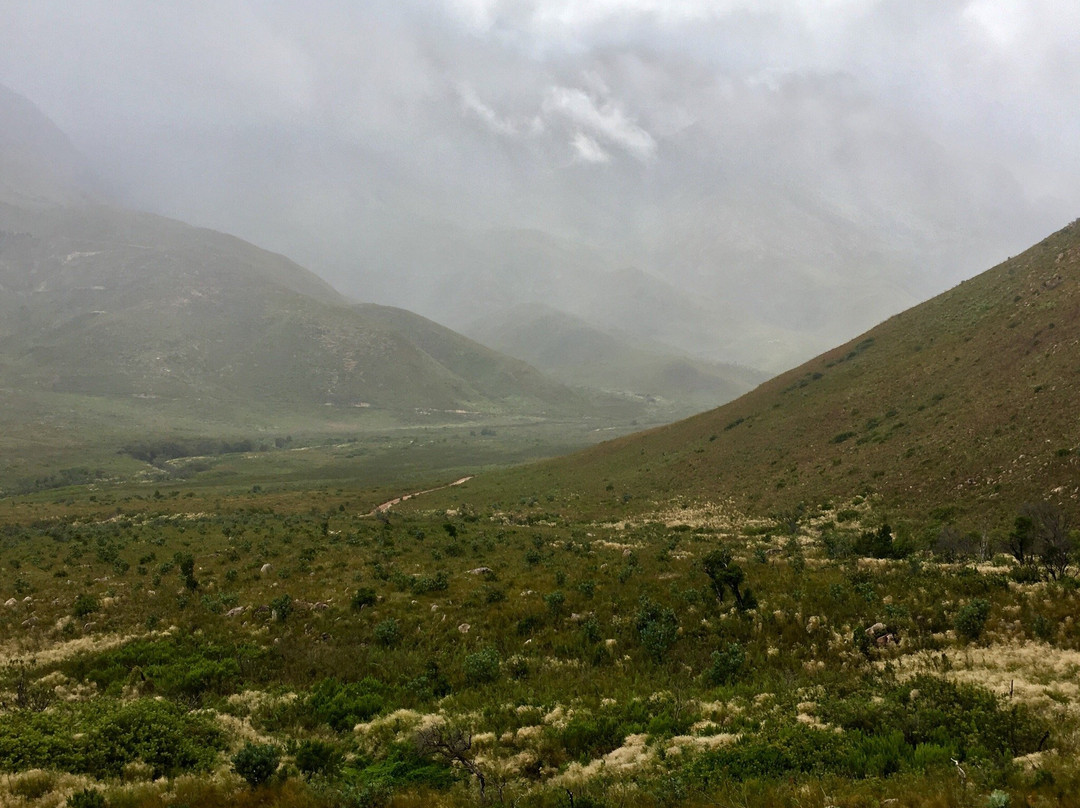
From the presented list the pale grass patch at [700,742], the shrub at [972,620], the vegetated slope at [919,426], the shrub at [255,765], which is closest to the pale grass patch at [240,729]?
the shrub at [255,765]

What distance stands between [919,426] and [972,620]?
35535mm

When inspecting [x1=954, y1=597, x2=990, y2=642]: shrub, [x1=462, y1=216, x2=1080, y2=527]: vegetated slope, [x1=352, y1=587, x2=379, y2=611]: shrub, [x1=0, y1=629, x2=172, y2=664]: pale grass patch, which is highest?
[x1=462, y1=216, x2=1080, y2=527]: vegetated slope

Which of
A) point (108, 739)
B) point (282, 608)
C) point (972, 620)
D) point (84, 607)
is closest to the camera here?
point (108, 739)

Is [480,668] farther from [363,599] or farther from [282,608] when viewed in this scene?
[282,608]

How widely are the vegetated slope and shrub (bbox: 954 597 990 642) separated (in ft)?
59.5

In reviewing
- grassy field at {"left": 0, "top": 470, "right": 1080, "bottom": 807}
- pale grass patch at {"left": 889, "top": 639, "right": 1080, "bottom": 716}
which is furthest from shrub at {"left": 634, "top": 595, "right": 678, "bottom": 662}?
pale grass patch at {"left": 889, "top": 639, "right": 1080, "bottom": 716}

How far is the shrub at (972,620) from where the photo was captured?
14242 millimetres

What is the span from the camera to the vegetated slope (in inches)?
1289

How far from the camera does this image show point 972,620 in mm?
14359

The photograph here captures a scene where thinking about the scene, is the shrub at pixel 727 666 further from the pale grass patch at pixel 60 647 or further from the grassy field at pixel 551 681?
the pale grass patch at pixel 60 647

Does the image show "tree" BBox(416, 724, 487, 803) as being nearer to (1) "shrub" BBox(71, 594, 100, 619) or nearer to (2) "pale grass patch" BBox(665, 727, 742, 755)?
(2) "pale grass patch" BBox(665, 727, 742, 755)

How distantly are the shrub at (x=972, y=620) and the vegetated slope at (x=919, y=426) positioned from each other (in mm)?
18142

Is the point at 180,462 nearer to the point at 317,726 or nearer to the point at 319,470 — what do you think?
the point at 319,470

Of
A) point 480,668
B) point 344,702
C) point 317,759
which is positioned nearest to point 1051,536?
point 480,668
